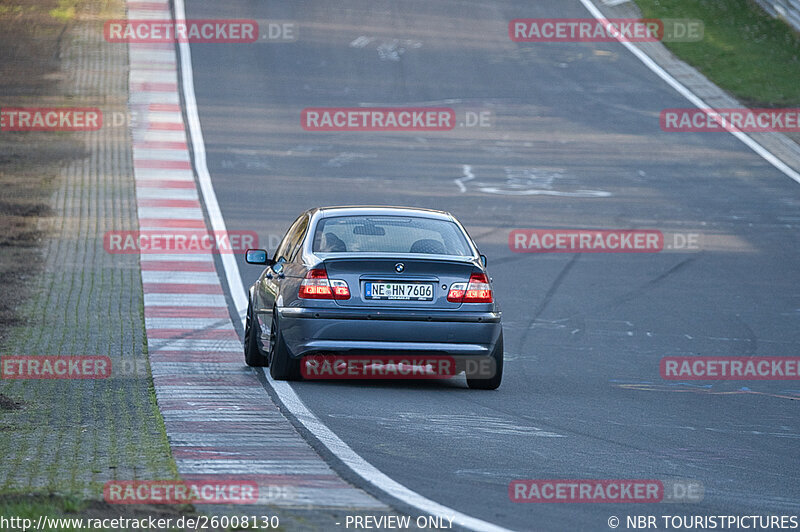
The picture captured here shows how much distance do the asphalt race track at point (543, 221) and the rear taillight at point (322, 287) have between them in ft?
2.51

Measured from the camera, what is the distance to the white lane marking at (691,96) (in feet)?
82.1

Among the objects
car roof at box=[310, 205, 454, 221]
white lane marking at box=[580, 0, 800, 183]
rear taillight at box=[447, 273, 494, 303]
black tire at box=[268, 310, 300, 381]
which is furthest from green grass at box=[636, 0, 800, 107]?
black tire at box=[268, 310, 300, 381]

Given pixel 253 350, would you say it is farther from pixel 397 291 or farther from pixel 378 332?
pixel 397 291

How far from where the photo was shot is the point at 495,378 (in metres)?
10.4

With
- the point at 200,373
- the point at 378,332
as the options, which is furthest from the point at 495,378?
the point at 200,373

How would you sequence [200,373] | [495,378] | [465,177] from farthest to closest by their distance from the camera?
[465,177] < [200,373] < [495,378]

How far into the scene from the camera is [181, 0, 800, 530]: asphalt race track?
25.1 ft

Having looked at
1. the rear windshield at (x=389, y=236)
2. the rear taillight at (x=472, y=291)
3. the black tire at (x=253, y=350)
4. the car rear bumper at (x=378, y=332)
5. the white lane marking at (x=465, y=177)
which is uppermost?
the rear windshield at (x=389, y=236)

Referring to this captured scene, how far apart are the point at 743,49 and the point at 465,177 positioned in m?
13.0

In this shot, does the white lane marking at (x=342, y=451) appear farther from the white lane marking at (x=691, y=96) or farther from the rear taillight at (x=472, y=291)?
the white lane marking at (x=691, y=96)

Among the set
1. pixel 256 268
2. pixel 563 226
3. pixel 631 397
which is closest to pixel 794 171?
pixel 563 226

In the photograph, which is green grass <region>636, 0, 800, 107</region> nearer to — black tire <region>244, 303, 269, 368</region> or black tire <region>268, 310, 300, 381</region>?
black tire <region>244, 303, 269, 368</region>

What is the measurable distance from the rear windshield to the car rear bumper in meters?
0.64

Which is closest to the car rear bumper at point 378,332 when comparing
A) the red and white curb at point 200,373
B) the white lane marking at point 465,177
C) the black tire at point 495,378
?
the black tire at point 495,378
